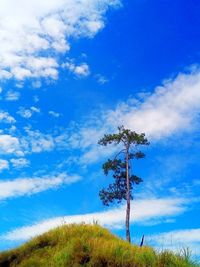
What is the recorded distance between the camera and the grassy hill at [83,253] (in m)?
14.1

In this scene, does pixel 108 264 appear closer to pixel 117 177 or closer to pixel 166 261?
pixel 166 261

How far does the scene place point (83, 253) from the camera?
1571cm

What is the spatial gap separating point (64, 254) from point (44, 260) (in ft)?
3.15

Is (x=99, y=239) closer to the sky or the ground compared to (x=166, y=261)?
closer to the sky

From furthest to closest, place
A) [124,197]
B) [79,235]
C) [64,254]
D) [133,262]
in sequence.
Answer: [124,197] → [79,235] → [64,254] → [133,262]

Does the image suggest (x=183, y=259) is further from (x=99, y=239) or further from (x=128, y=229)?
(x=128, y=229)

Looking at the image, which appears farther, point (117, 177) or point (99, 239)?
point (117, 177)

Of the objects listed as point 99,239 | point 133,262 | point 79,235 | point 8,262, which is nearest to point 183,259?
point 133,262

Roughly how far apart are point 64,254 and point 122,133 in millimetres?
28283

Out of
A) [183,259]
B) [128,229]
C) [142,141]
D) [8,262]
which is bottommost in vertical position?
[183,259]

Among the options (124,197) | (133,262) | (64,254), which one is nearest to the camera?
(133,262)

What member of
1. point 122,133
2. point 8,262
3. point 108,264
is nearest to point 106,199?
point 122,133

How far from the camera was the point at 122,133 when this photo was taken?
144 ft

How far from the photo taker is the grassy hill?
14.1 meters
